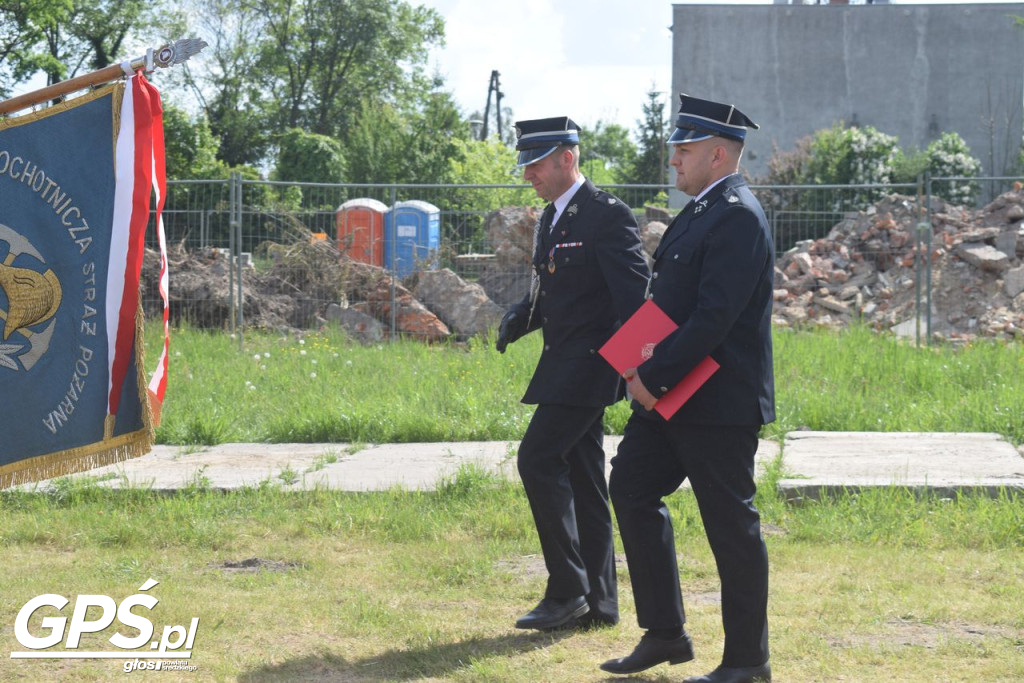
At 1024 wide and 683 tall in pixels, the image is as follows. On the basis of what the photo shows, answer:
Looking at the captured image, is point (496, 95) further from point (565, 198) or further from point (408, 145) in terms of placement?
point (565, 198)

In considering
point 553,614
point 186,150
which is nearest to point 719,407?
point 553,614

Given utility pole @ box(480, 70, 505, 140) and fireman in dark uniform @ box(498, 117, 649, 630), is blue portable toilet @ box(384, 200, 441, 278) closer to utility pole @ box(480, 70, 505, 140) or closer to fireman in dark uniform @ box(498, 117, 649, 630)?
fireman in dark uniform @ box(498, 117, 649, 630)

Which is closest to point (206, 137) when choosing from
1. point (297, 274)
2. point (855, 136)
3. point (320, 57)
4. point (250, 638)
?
point (320, 57)

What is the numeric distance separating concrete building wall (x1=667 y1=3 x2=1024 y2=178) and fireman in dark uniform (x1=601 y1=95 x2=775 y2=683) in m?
36.8

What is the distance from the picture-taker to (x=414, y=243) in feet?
50.9

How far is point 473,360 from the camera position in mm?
11453

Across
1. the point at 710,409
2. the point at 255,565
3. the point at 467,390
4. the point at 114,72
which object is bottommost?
the point at 255,565

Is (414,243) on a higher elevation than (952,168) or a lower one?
lower

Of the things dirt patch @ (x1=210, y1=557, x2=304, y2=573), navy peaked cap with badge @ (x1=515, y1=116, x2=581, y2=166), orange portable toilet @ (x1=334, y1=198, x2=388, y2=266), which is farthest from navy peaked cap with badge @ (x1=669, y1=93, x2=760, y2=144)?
orange portable toilet @ (x1=334, y1=198, x2=388, y2=266)

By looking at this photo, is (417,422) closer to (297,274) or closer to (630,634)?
(630,634)

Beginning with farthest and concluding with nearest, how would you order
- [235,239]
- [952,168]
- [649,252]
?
[952,168] → [649,252] → [235,239]

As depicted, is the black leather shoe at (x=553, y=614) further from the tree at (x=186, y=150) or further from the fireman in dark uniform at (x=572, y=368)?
the tree at (x=186, y=150)

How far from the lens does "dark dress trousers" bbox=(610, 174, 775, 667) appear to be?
4098 millimetres

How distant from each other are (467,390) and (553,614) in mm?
5265
